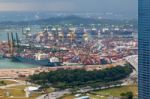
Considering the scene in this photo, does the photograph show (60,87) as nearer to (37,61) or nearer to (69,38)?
(37,61)

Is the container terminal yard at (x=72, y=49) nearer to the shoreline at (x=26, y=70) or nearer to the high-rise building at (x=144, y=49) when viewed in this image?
the shoreline at (x=26, y=70)

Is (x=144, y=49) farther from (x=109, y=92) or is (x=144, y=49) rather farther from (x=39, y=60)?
(x=39, y=60)

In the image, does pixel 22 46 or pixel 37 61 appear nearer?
pixel 37 61

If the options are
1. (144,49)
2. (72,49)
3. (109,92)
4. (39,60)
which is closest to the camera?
(144,49)

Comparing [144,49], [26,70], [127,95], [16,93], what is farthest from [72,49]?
[144,49]

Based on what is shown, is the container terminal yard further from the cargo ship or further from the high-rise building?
the high-rise building

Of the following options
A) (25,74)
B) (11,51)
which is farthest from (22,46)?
(25,74)

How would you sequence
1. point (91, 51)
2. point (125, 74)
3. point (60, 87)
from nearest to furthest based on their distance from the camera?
point (60, 87)
point (125, 74)
point (91, 51)
